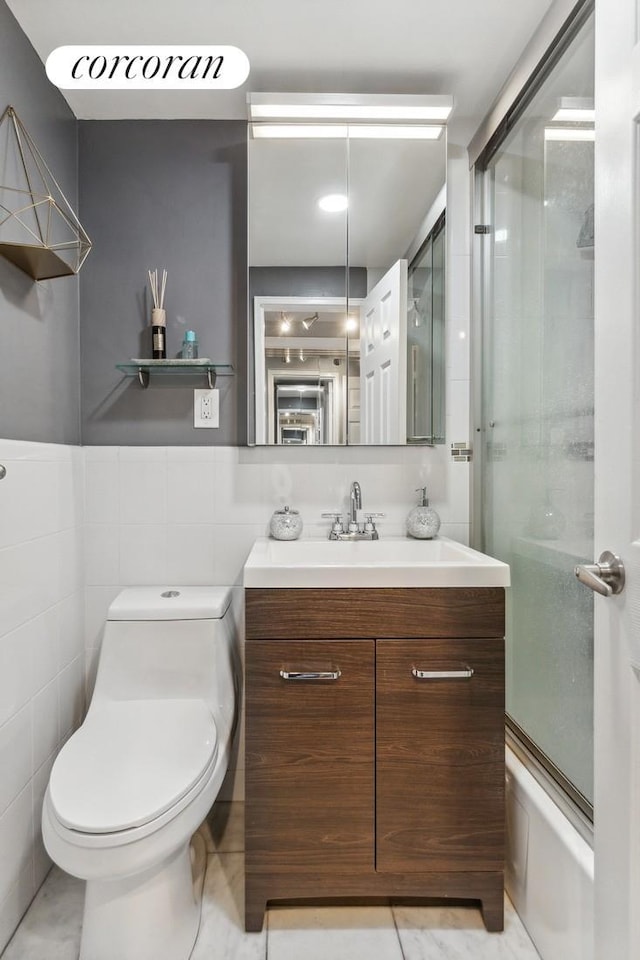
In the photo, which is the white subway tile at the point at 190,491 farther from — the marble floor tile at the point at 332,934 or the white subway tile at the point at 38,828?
the marble floor tile at the point at 332,934

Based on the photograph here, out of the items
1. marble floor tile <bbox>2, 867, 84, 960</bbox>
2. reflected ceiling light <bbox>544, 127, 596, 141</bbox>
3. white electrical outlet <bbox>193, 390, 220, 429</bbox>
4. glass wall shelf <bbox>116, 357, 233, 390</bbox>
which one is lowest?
marble floor tile <bbox>2, 867, 84, 960</bbox>

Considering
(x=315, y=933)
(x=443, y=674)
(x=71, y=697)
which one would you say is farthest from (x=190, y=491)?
(x=315, y=933)

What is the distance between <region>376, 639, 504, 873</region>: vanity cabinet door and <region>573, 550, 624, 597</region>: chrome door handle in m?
0.54

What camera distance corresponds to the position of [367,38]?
1.54m

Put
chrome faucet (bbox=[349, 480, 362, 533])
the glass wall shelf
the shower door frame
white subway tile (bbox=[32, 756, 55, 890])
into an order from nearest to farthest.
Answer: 1. the shower door frame
2. white subway tile (bbox=[32, 756, 55, 890])
3. the glass wall shelf
4. chrome faucet (bbox=[349, 480, 362, 533])

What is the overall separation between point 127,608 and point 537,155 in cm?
164

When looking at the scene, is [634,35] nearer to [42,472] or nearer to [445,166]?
[445,166]

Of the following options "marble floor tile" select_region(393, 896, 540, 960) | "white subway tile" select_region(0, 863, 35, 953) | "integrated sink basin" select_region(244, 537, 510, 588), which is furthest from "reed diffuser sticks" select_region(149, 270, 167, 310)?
"marble floor tile" select_region(393, 896, 540, 960)

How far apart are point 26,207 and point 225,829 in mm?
1819

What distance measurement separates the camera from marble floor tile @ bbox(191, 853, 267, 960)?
1336mm

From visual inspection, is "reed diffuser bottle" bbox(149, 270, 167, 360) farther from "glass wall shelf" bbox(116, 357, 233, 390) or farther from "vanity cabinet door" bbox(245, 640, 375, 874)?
"vanity cabinet door" bbox(245, 640, 375, 874)

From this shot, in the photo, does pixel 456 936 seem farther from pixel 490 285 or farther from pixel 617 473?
pixel 490 285

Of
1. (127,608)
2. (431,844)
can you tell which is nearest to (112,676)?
(127,608)

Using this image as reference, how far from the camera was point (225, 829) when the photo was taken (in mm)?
1779
